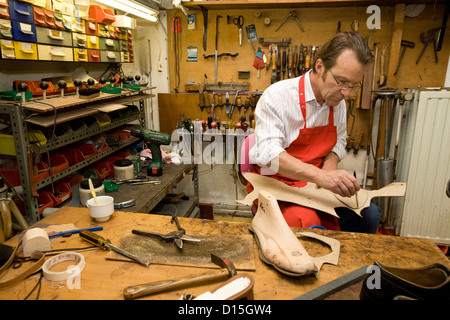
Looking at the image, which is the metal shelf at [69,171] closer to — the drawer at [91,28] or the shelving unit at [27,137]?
the shelving unit at [27,137]

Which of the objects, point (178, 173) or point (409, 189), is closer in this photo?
point (178, 173)

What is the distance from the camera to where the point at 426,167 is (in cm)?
269

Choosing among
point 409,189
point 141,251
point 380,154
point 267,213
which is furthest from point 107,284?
point 380,154

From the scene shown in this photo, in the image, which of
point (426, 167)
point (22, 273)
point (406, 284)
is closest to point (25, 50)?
point (22, 273)

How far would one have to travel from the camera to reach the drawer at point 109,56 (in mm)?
2717

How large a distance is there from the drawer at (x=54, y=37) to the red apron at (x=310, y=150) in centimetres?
172

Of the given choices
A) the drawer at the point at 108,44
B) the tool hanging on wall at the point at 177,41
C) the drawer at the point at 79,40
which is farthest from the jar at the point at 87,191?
the tool hanging on wall at the point at 177,41

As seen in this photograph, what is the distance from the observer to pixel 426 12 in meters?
2.88

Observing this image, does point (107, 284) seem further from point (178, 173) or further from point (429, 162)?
point (429, 162)

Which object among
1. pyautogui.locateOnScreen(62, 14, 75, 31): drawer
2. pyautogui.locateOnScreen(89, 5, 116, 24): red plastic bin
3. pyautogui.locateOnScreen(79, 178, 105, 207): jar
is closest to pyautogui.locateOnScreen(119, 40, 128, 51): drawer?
pyautogui.locateOnScreen(89, 5, 116, 24): red plastic bin

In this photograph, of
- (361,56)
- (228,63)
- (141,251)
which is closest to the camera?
(141,251)

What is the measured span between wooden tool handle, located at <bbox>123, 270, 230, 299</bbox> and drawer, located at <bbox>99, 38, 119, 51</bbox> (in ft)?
8.08

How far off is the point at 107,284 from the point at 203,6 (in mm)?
2928
